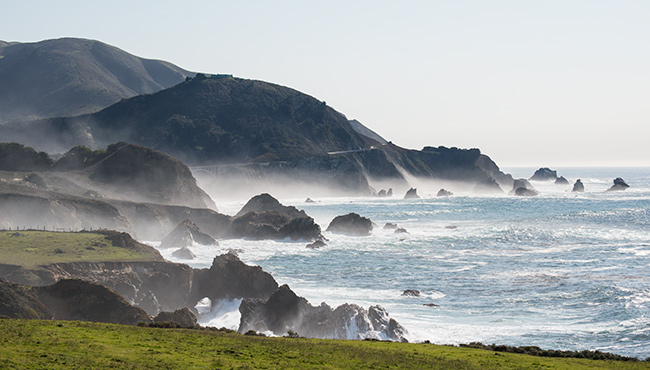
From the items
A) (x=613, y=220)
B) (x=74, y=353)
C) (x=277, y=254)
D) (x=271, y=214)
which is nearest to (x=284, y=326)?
(x=74, y=353)

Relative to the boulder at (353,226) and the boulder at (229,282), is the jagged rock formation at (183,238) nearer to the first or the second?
the boulder at (353,226)

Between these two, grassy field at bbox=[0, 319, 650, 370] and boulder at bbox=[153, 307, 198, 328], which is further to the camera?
→ boulder at bbox=[153, 307, 198, 328]

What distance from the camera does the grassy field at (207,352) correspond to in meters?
22.5

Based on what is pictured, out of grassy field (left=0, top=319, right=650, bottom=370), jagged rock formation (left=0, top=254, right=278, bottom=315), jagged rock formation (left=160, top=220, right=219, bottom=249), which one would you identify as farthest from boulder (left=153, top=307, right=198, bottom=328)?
jagged rock formation (left=160, top=220, right=219, bottom=249)

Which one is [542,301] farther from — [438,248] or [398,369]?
[438,248]

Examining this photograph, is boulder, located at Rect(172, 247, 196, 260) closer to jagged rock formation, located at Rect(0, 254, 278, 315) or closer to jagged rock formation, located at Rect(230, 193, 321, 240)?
jagged rock formation, located at Rect(0, 254, 278, 315)

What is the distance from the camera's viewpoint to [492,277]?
188 feet

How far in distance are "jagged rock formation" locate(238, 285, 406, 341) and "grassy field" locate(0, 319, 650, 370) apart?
6.63m

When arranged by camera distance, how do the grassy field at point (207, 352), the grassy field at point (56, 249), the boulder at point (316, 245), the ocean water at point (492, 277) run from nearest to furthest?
1. the grassy field at point (207, 352)
2. the ocean water at point (492, 277)
3. the grassy field at point (56, 249)
4. the boulder at point (316, 245)

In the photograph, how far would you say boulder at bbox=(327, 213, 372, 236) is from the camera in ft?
314

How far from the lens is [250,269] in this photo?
4834 centimetres

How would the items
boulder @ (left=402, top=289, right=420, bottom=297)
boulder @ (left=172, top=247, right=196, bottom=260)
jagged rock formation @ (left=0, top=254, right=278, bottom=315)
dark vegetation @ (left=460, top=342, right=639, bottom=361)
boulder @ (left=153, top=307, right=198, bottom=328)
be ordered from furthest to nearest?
boulder @ (left=172, top=247, right=196, bottom=260), boulder @ (left=402, top=289, right=420, bottom=297), jagged rock formation @ (left=0, top=254, right=278, bottom=315), boulder @ (left=153, top=307, right=198, bottom=328), dark vegetation @ (left=460, top=342, right=639, bottom=361)

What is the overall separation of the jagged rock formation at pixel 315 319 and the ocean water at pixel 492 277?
1942 mm

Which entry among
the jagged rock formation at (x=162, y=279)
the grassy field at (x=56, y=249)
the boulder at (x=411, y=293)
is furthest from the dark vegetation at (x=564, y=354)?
the grassy field at (x=56, y=249)
